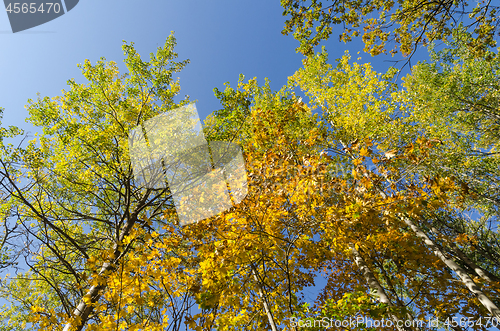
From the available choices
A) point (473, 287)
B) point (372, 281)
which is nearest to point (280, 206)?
point (372, 281)

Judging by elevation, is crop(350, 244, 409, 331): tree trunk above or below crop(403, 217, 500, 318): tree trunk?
above

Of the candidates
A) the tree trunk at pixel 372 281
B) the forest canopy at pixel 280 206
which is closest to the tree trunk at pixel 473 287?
the forest canopy at pixel 280 206

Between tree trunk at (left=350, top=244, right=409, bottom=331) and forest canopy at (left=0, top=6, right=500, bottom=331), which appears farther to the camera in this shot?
tree trunk at (left=350, top=244, right=409, bottom=331)

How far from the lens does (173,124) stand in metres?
5.66

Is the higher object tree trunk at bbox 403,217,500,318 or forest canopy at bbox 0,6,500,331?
forest canopy at bbox 0,6,500,331

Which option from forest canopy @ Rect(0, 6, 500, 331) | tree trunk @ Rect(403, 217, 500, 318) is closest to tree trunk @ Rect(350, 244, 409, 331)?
forest canopy @ Rect(0, 6, 500, 331)

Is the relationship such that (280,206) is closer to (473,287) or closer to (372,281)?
(372,281)

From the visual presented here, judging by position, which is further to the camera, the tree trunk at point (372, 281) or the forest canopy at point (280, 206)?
the tree trunk at point (372, 281)

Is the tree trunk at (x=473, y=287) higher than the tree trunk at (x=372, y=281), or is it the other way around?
the tree trunk at (x=372, y=281)

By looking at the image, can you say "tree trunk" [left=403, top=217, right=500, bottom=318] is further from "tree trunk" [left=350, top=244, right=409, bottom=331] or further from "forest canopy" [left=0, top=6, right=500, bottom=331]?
"tree trunk" [left=350, top=244, right=409, bottom=331]

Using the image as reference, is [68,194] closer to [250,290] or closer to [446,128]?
[250,290]

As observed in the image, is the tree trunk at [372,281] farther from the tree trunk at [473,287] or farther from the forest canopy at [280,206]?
the tree trunk at [473,287]

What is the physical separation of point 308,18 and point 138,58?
4.56 m

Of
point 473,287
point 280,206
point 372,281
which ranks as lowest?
point 473,287
